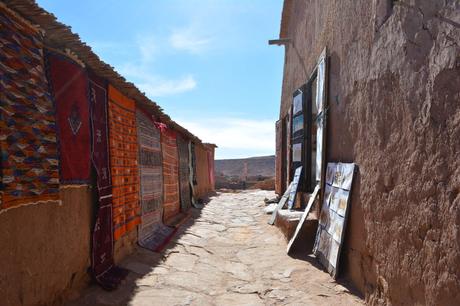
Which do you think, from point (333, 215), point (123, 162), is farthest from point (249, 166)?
point (333, 215)

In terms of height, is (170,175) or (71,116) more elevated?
(71,116)

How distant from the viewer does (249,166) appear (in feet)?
127

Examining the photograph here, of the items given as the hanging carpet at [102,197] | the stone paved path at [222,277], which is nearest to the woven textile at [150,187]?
the stone paved path at [222,277]

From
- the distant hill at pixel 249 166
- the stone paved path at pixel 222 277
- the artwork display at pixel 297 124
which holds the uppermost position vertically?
the artwork display at pixel 297 124

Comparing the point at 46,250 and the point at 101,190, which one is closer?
the point at 46,250

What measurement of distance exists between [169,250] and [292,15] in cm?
793

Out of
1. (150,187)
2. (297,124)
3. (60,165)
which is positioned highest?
(297,124)

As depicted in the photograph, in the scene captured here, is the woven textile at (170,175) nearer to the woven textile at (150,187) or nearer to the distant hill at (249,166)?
the woven textile at (150,187)

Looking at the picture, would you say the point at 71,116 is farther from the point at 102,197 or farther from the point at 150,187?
the point at 150,187

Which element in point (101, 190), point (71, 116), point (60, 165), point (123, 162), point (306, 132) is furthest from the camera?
point (306, 132)

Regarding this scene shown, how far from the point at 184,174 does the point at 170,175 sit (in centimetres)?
208

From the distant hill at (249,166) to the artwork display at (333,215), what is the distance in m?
28.3

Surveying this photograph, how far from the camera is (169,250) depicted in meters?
5.84

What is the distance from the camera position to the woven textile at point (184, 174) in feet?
33.0
